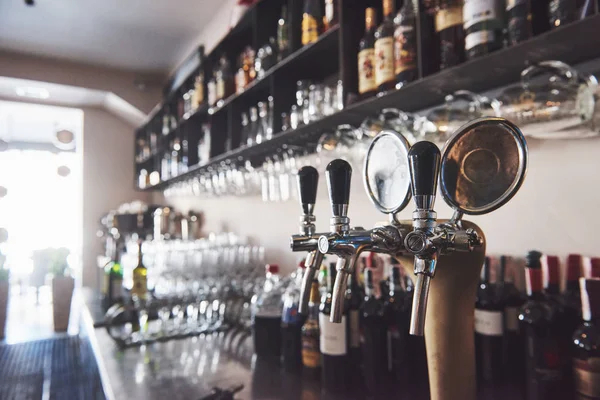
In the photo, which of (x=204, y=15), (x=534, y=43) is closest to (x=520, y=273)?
(x=534, y=43)

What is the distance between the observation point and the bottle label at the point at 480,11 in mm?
912

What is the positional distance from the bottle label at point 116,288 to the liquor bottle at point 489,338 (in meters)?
2.10

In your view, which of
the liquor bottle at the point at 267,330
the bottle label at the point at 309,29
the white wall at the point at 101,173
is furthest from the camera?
the white wall at the point at 101,173

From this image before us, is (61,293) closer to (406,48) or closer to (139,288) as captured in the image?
(139,288)

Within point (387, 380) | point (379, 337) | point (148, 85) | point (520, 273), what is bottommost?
point (387, 380)

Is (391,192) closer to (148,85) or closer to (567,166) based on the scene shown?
(567,166)

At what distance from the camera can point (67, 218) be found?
23.3 ft

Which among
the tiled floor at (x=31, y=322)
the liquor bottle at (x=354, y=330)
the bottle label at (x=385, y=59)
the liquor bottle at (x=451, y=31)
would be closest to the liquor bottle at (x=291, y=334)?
the liquor bottle at (x=354, y=330)

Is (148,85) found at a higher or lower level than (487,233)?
higher

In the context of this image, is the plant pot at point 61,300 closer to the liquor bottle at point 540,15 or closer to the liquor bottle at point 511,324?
the liquor bottle at point 511,324

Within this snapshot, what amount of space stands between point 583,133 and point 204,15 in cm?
295

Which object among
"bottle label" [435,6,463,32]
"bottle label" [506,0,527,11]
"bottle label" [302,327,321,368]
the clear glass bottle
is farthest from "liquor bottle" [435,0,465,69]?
the clear glass bottle

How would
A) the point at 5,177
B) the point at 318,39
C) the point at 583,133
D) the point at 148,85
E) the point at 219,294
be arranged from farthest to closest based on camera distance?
the point at 5,177 → the point at 148,85 → the point at 219,294 → the point at 318,39 → the point at 583,133

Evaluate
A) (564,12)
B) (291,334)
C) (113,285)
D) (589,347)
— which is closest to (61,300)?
(113,285)
